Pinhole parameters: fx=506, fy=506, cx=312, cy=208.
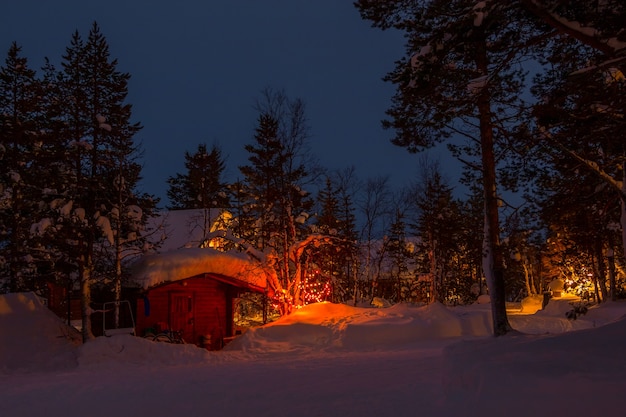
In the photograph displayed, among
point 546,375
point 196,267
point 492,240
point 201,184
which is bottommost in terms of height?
point 546,375

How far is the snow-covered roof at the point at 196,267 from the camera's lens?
63.9 ft

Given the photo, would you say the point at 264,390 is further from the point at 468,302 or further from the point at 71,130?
the point at 468,302

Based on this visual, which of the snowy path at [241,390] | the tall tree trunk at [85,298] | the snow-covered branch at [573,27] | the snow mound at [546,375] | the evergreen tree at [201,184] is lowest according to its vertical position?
the snowy path at [241,390]

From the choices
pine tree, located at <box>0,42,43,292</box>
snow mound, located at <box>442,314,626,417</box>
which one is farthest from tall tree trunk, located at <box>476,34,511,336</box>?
pine tree, located at <box>0,42,43,292</box>

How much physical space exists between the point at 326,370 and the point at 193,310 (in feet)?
37.1

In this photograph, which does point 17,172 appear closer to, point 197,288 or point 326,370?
point 197,288

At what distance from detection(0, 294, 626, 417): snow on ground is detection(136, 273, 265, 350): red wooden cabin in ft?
10.6

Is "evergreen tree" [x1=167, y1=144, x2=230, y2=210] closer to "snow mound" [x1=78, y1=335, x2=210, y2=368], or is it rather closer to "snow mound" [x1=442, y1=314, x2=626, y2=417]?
"snow mound" [x1=78, y1=335, x2=210, y2=368]

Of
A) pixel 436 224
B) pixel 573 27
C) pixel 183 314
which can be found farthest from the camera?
pixel 436 224

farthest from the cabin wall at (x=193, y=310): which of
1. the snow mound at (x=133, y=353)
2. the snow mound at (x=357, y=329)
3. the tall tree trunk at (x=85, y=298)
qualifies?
the snow mound at (x=133, y=353)

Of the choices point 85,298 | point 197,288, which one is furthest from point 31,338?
point 197,288

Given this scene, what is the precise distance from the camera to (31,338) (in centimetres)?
1570

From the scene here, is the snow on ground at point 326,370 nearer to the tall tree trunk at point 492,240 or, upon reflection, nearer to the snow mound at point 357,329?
the snow mound at point 357,329

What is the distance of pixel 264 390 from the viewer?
9727 millimetres
